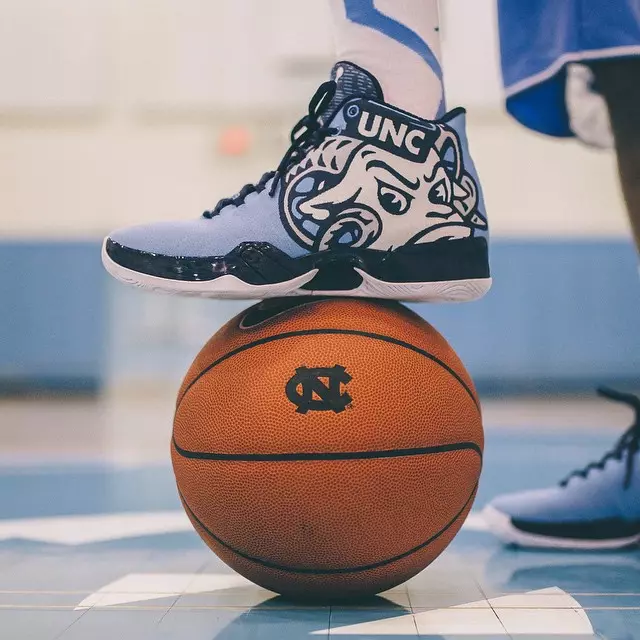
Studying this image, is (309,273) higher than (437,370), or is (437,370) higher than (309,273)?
(309,273)

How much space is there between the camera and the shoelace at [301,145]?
1.13 m

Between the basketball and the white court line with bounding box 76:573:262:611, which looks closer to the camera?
the basketball

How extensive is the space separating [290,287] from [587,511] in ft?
2.44

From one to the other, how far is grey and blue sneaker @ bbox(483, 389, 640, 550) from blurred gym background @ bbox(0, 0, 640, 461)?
310 cm

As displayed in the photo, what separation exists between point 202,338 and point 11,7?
213cm

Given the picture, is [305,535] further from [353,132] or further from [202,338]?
[202,338]

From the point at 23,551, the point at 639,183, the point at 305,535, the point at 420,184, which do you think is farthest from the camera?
the point at 23,551

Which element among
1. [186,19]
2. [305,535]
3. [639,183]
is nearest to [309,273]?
[305,535]

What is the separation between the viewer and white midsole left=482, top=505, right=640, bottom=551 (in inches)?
58.3

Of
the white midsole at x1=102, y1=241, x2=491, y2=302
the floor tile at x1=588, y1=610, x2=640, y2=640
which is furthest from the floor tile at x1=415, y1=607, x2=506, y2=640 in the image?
the white midsole at x1=102, y1=241, x2=491, y2=302

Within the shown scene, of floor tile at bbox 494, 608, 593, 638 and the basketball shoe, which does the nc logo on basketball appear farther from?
floor tile at bbox 494, 608, 593, 638

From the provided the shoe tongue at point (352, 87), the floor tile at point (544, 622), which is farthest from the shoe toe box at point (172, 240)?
the floor tile at point (544, 622)

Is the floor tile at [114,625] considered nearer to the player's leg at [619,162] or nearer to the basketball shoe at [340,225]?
the basketball shoe at [340,225]

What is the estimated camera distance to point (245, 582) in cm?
126
